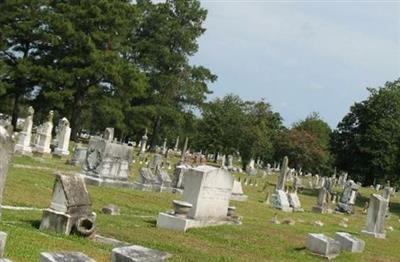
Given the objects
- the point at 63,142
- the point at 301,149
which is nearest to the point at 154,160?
the point at 63,142

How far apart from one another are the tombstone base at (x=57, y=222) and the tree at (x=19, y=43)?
36.6 metres

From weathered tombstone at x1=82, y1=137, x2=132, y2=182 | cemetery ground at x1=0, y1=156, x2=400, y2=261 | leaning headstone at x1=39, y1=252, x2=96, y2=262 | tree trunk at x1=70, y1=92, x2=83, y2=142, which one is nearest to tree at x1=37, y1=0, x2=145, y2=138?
tree trunk at x1=70, y1=92, x2=83, y2=142

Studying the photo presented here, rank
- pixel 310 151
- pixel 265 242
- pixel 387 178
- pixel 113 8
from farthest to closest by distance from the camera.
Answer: pixel 310 151 < pixel 387 178 < pixel 113 8 < pixel 265 242

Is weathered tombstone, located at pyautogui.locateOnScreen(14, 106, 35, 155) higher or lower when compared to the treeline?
lower

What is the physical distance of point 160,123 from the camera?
60938 millimetres

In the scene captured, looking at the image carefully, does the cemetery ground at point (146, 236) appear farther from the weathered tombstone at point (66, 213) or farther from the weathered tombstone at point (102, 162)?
the weathered tombstone at point (102, 162)

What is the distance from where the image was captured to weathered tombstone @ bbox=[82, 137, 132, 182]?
2300 centimetres

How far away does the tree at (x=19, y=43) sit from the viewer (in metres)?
47.4

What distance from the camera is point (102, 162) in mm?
23141

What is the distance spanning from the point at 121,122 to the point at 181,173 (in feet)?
87.7

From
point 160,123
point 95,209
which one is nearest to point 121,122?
point 160,123

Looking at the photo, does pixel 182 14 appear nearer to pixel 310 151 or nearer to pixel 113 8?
pixel 113 8

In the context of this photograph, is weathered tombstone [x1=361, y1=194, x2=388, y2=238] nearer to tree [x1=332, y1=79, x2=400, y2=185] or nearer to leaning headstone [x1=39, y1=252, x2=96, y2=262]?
leaning headstone [x1=39, y1=252, x2=96, y2=262]

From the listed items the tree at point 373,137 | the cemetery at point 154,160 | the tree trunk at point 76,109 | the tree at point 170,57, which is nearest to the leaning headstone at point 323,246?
the cemetery at point 154,160
